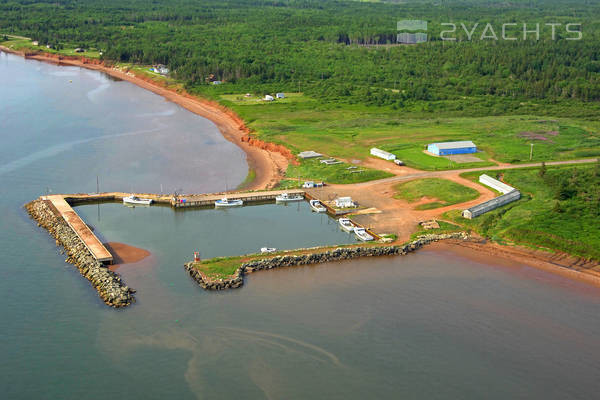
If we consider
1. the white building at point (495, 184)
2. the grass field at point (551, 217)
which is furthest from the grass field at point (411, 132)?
the grass field at point (551, 217)

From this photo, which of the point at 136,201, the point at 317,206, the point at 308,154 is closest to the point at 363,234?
the point at 317,206

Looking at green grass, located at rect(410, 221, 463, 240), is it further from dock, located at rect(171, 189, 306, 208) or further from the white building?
dock, located at rect(171, 189, 306, 208)

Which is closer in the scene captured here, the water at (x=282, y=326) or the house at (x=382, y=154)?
the water at (x=282, y=326)

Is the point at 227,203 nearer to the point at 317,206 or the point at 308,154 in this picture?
the point at 317,206

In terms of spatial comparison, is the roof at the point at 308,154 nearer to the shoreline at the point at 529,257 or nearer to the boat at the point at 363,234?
the boat at the point at 363,234

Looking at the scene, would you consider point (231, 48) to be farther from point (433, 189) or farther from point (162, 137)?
point (433, 189)

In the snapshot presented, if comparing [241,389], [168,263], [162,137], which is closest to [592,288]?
[241,389]

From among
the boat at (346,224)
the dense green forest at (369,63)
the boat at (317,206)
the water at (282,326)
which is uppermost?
the dense green forest at (369,63)
